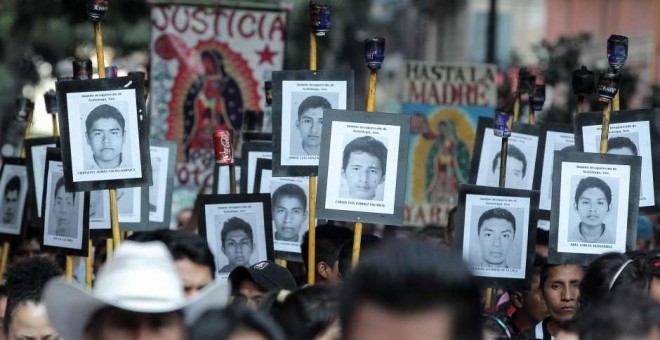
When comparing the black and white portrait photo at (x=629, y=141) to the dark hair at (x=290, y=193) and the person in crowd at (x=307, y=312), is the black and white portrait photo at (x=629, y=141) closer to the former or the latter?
the dark hair at (x=290, y=193)

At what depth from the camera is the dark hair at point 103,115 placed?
298 inches

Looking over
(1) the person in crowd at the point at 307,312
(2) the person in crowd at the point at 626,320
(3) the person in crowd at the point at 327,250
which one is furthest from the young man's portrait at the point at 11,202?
(2) the person in crowd at the point at 626,320

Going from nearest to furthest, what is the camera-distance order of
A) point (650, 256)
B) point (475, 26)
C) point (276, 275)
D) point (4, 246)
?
point (650, 256) → point (276, 275) → point (4, 246) → point (475, 26)

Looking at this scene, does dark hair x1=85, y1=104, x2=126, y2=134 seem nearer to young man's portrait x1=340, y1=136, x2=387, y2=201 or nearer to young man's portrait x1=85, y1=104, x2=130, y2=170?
young man's portrait x1=85, y1=104, x2=130, y2=170

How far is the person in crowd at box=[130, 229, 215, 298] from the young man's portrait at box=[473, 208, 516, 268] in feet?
8.18

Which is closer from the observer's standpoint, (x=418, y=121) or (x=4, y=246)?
(x=4, y=246)

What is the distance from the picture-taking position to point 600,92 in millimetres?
7664

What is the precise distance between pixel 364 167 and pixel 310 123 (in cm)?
58

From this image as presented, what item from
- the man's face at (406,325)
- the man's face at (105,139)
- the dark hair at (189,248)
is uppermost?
the man's face at (105,139)

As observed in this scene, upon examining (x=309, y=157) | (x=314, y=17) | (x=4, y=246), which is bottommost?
(x=4, y=246)

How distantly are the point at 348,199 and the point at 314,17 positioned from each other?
95 centimetres

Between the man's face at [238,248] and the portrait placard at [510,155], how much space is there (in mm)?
1680

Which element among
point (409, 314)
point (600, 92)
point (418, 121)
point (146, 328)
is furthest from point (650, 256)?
point (418, 121)

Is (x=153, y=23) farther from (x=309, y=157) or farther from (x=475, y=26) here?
(x=475, y=26)
